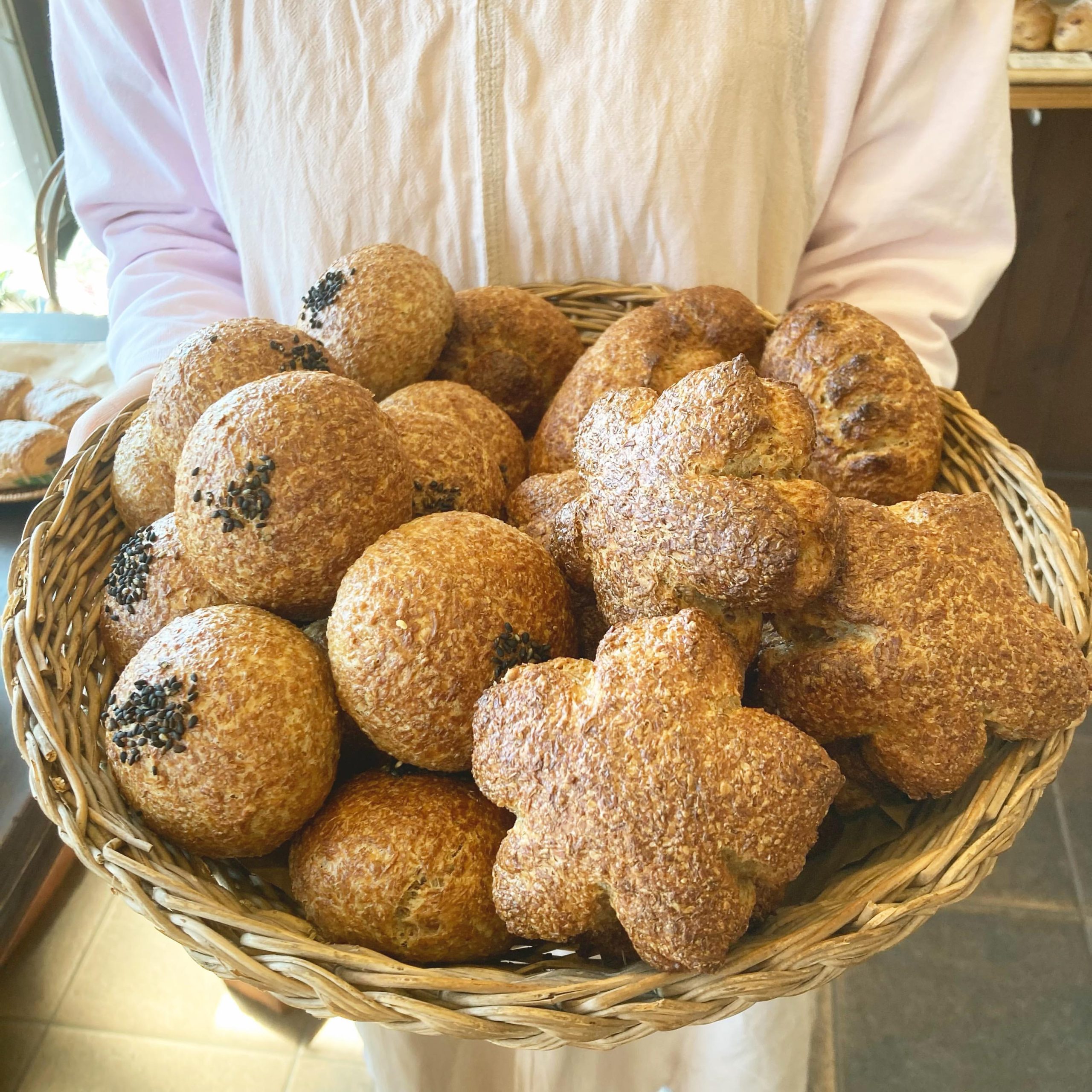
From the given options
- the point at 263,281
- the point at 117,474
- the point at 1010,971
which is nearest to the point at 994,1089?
the point at 1010,971

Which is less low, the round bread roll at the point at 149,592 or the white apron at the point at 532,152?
the white apron at the point at 532,152

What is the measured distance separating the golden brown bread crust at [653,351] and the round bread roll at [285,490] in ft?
1.03

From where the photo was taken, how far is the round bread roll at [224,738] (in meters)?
0.86

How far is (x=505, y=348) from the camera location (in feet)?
4.49

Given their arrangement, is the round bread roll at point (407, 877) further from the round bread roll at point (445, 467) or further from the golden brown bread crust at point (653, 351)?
the golden brown bread crust at point (653, 351)

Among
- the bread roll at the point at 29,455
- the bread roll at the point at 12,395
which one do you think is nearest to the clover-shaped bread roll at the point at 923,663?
the bread roll at the point at 29,455

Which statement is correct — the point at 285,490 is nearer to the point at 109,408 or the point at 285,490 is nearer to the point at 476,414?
the point at 476,414

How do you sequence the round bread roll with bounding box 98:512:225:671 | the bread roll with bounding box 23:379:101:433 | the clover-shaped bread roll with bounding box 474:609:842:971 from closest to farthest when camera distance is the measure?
1. the clover-shaped bread roll with bounding box 474:609:842:971
2. the round bread roll with bounding box 98:512:225:671
3. the bread roll with bounding box 23:379:101:433

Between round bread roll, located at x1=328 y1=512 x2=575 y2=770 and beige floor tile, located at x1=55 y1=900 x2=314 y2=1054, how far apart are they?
1266 mm

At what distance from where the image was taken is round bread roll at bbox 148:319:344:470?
1.09m

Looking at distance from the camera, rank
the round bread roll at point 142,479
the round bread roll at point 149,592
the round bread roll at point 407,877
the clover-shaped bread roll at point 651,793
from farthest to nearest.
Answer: the round bread roll at point 142,479, the round bread roll at point 149,592, the round bread roll at point 407,877, the clover-shaped bread roll at point 651,793

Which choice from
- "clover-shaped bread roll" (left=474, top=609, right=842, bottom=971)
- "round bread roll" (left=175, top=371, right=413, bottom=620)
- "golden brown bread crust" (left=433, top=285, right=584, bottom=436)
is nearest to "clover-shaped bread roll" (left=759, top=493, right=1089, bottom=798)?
"clover-shaped bread roll" (left=474, top=609, right=842, bottom=971)

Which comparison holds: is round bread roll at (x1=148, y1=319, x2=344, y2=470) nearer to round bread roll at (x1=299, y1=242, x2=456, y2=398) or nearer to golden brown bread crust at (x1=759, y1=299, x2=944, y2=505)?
round bread roll at (x1=299, y1=242, x2=456, y2=398)

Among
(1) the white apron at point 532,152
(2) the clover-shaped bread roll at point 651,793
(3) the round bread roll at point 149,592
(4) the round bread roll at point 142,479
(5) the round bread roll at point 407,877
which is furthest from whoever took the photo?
(1) the white apron at point 532,152
